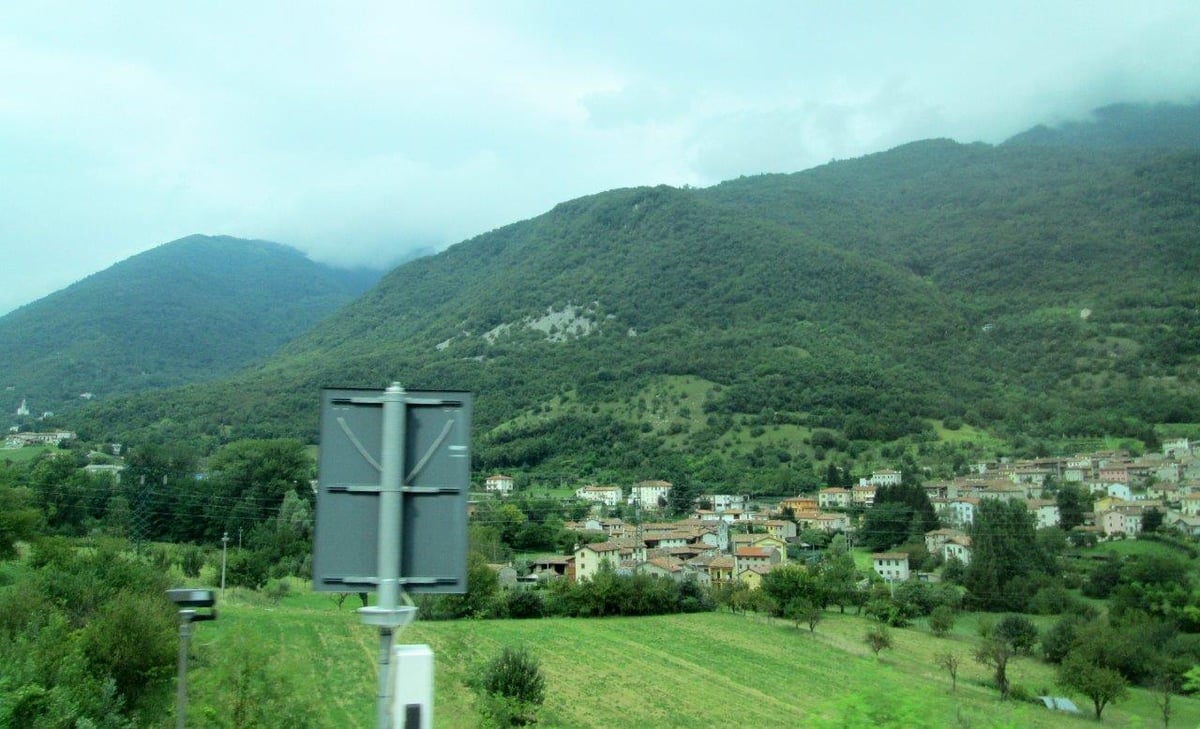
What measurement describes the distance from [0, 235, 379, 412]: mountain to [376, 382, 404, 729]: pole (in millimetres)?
85012

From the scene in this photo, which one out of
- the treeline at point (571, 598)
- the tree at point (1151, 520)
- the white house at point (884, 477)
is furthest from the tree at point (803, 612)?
the white house at point (884, 477)

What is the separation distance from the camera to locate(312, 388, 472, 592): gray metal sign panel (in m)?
2.21

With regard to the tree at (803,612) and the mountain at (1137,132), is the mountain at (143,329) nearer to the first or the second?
the tree at (803,612)

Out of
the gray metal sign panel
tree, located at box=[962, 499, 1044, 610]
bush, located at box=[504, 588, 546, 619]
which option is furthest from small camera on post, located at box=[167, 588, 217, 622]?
tree, located at box=[962, 499, 1044, 610]

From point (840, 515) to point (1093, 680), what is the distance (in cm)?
2532

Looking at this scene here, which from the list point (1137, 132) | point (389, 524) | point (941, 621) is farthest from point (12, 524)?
point (1137, 132)

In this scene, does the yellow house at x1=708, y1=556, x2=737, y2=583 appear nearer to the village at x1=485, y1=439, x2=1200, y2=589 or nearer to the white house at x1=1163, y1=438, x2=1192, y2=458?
the village at x1=485, y1=439, x2=1200, y2=589

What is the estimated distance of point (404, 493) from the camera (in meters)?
2.22

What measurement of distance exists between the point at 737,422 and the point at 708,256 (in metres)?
51.8

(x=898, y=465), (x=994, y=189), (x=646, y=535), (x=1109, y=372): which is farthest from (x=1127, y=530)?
(x=994, y=189)

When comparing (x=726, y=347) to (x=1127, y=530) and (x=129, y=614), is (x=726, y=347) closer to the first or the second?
(x=1127, y=530)

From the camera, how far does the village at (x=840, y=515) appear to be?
43281 mm

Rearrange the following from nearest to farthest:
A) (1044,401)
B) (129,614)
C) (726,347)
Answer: (129,614)
(1044,401)
(726,347)

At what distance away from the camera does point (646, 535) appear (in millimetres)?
50719
